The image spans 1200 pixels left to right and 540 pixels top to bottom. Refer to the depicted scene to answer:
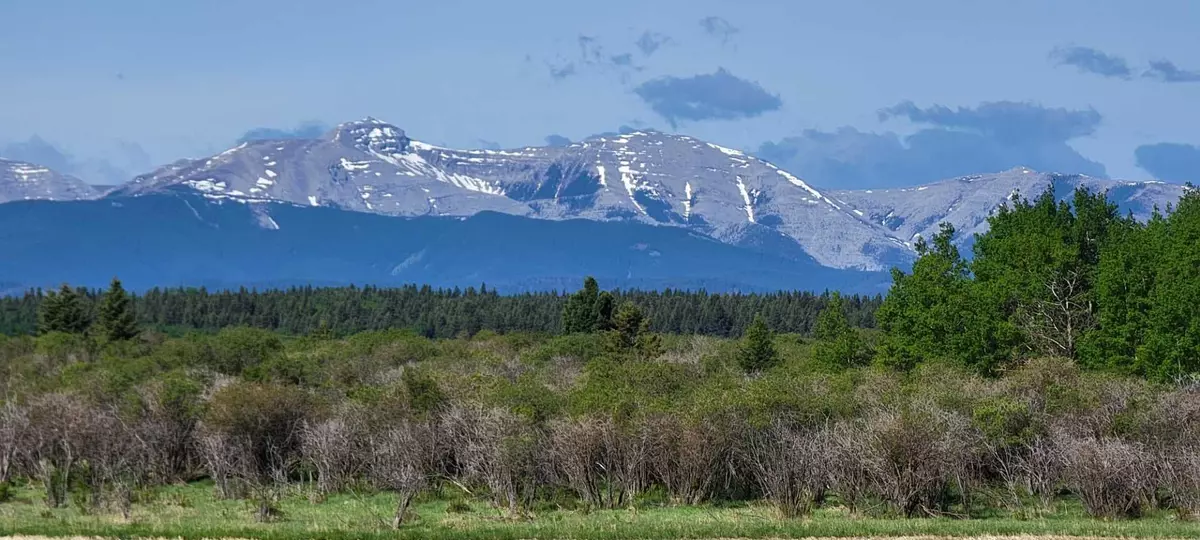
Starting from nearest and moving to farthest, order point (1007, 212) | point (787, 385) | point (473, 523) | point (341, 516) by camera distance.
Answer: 1. point (473, 523)
2. point (341, 516)
3. point (787, 385)
4. point (1007, 212)

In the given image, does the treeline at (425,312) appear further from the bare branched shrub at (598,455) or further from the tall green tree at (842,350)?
the bare branched shrub at (598,455)

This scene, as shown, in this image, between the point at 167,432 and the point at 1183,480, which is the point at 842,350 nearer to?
the point at 1183,480

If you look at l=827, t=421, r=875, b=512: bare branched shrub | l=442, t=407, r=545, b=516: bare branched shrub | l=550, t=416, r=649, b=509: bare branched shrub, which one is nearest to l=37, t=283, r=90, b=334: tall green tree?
l=442, t=407, r=545, b=516: bare branched shrub

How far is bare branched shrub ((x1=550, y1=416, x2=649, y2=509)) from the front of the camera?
44.7 m

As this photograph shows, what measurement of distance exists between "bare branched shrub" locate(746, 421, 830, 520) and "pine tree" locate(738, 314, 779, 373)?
34.2 metres

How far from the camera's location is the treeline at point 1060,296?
5794 cm

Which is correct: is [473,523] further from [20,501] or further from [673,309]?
[673,309]

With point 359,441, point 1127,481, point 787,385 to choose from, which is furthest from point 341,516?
point 1127,481

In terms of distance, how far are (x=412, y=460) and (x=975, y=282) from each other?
36.1 m

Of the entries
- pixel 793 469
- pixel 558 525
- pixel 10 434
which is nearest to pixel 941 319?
pixel 793 469

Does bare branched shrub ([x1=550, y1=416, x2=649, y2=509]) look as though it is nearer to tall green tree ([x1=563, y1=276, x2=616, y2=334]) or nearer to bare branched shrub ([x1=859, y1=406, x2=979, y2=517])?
bare branched shrub ([x1=859, y1=406, x2=979, y2=517])

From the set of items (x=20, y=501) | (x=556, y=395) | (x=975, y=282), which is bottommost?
(x=20, y=501)

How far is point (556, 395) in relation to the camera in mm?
52000

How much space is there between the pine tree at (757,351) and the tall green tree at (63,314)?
6144cm
